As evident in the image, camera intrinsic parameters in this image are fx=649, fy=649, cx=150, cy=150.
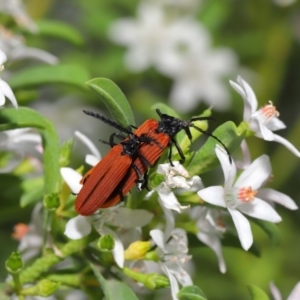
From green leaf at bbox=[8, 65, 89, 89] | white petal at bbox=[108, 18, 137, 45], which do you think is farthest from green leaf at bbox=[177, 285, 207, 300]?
white petal at bbox=[108, 18, 137, 45]

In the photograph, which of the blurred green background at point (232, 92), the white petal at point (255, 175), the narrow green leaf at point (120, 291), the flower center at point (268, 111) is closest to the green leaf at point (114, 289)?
the narrow green leaf at point (120, 291)

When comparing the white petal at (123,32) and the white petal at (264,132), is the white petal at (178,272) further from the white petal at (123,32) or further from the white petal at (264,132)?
the white petal at (123,32)

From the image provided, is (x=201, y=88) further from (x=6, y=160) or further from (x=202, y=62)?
(x=6, y=160)

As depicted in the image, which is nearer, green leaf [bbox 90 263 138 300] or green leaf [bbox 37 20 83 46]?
green leaf [bbox 90 263 138 300]

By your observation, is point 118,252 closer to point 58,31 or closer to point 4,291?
point 4,291

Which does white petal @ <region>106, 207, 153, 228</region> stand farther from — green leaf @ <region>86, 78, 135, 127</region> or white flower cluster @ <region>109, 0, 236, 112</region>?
white flower cluster @ <region>109, 0, 236, 112</region>

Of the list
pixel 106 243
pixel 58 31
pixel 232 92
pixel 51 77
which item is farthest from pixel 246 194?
pixel 232 92
